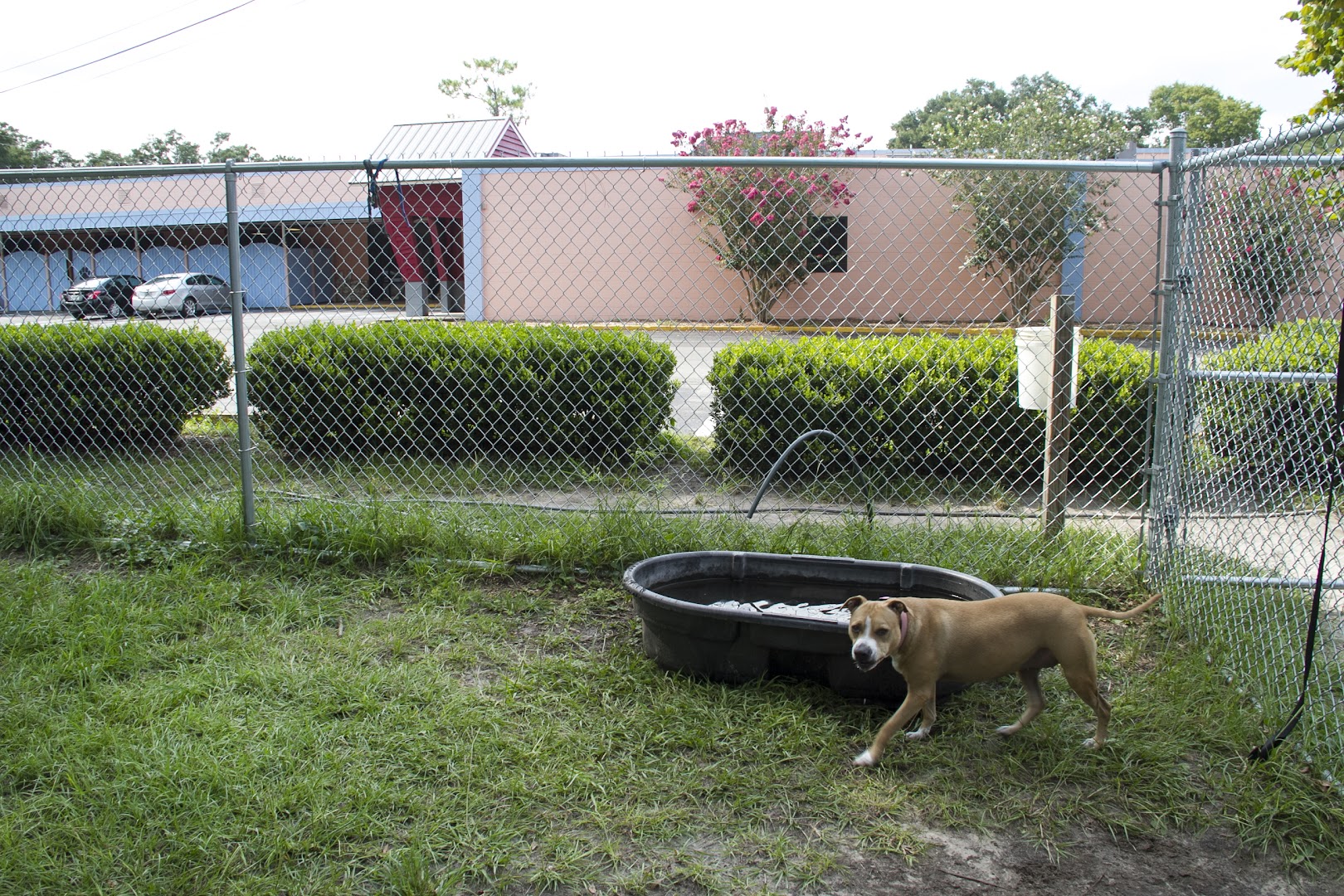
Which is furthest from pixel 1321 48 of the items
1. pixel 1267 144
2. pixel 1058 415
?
pixel 1058 415

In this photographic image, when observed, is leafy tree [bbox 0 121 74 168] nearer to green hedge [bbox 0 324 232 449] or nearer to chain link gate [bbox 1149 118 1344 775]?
green hedge [bbox 0 324 232 449]

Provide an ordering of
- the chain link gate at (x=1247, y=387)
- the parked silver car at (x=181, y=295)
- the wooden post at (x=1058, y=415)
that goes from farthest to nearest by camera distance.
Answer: the parked silver car at (x=181, y=295) → the wooden post at (x=1058, y=415) → the chain link gate at (x=1247, y=387)

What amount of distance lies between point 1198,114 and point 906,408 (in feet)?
185

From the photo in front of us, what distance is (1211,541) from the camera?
415 centimetres

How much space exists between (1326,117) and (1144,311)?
6.47 feet

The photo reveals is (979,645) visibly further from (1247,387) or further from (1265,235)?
(1247,387)

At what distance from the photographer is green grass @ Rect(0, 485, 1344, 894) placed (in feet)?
7.80

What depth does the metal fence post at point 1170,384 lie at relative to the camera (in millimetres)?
3900

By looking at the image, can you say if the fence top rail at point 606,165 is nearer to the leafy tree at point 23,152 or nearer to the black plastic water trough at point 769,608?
the black plastic water trough at point 769,608

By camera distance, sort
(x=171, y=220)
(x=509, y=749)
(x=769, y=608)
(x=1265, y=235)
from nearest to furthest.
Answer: (x=509, y=749)
(x=1265, y=235)
(x=769, y=608)
(x=171, y=220)

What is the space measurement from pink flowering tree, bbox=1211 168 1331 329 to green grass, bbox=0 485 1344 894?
1.32 m

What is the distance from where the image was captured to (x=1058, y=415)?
4.37m

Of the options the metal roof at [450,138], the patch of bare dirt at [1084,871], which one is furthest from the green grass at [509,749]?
the metal roof at [450,138]

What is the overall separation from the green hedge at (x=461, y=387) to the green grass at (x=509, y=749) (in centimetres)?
201
